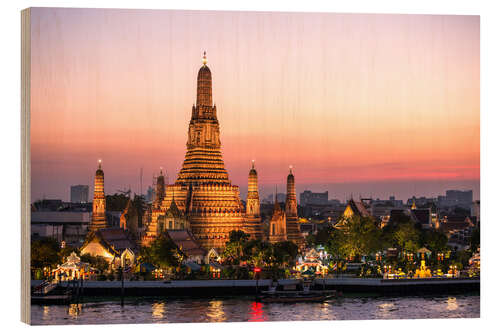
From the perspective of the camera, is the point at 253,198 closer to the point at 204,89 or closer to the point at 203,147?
the point at 203,147

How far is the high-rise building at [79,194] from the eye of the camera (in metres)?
31.1

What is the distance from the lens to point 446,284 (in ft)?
95.1

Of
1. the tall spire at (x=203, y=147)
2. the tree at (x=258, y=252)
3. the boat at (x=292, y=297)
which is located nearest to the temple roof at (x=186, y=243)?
the tree at (x=258, y=252)

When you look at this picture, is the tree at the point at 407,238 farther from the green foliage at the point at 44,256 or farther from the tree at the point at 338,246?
the green foliage at the point at 44,256

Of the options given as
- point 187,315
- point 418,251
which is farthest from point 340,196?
point 187,315

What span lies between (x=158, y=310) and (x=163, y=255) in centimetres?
610

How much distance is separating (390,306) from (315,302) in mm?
2134

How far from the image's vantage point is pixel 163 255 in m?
31.1

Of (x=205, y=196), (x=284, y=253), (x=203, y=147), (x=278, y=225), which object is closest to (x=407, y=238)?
(x=278, y=225)

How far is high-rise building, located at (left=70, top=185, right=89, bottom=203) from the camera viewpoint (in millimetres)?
31103

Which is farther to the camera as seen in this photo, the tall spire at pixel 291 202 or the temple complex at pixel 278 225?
the tall spire at pixel 291 202

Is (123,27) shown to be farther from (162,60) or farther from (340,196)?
(340,196)

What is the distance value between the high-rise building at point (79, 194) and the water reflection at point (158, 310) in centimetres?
563

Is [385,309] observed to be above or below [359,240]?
below
